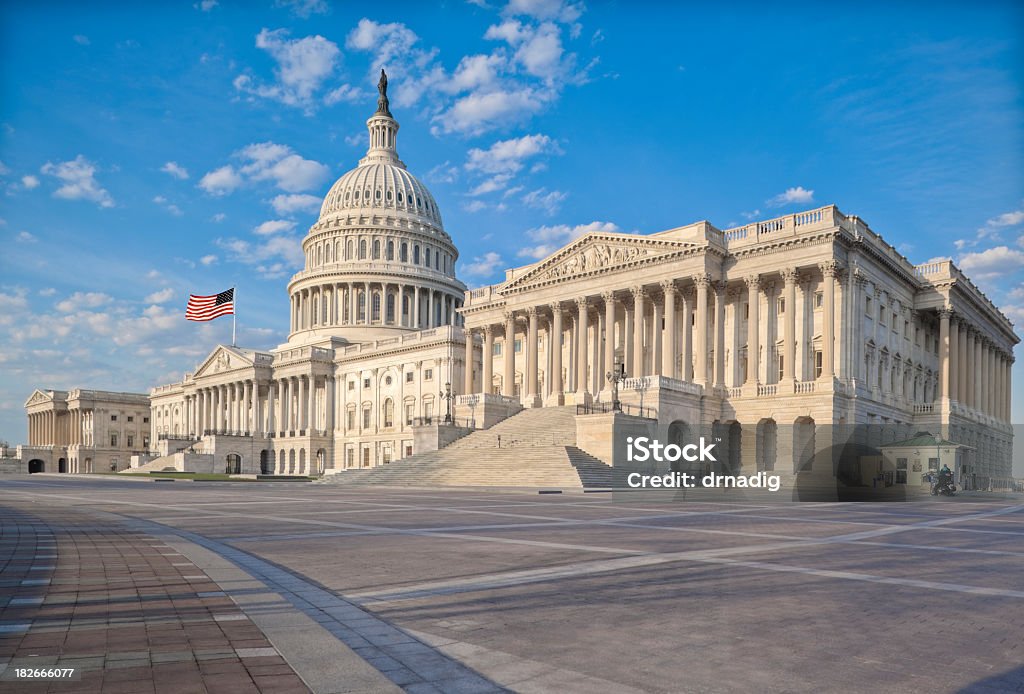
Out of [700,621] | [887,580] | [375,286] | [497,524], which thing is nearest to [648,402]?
[497,524]

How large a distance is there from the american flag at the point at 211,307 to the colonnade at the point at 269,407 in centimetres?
1411

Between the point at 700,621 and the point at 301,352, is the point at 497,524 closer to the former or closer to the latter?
the point at 700,621

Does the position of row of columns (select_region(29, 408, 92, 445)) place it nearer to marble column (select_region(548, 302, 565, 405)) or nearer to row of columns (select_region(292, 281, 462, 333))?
row of columns (select_region(292, 281, 462, 333))

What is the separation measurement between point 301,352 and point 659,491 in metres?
80.8

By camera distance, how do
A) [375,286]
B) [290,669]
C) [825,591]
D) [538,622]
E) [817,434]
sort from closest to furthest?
[290,669] → [538,622] → [825,591] → [817,434] → [375,286]

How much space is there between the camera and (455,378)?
326ft

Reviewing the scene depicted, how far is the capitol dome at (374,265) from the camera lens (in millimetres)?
130000

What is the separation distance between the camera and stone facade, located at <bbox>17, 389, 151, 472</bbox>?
156 m

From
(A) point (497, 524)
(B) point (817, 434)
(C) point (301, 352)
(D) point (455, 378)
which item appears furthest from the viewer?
(C) point (301, 352)

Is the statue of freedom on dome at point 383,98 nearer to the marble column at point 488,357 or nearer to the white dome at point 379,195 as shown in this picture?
the white dome at point 379,195

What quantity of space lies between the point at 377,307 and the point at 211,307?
27.6 m

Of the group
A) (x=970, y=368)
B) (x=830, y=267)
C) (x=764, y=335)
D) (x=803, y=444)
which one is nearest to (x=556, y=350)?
(x=764, y=335)

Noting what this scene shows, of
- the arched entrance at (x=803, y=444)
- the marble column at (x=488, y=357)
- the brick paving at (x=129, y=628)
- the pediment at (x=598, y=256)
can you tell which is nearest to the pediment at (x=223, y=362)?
the marble column at (x=488, y=357)

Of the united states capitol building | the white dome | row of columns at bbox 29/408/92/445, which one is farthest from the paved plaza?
row of columns at bbox 29/408/92/445
